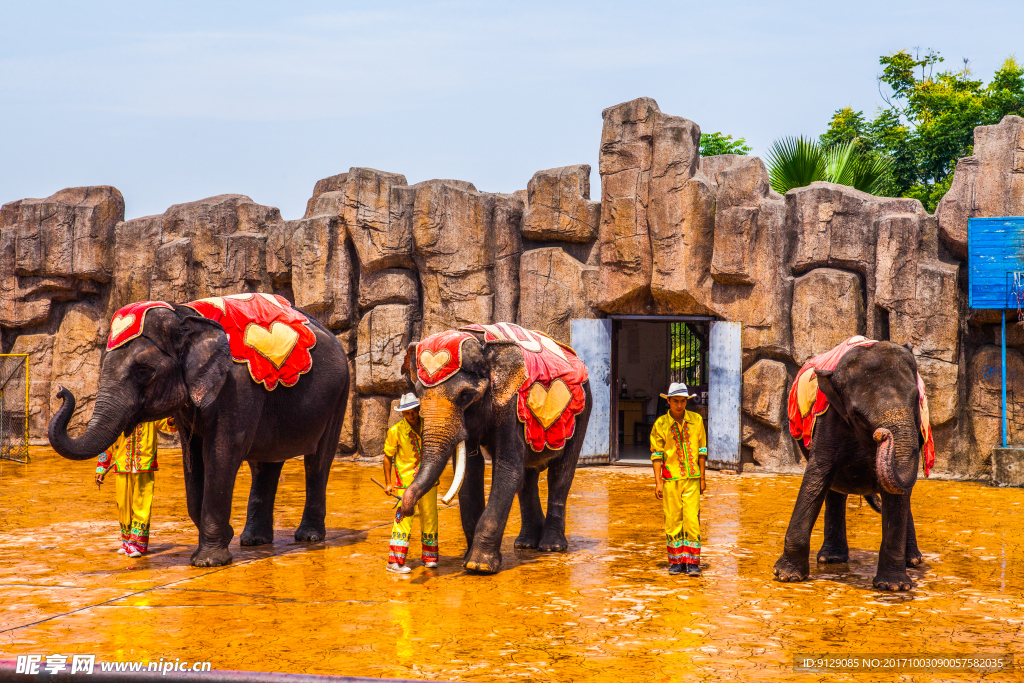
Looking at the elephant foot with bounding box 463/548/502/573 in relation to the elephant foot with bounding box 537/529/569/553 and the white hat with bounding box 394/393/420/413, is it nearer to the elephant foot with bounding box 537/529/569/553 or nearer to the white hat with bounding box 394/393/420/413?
the elephant foot with bounding box 537/529/569/553

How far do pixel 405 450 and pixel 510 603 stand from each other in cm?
144

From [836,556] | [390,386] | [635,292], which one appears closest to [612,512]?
[836,556]

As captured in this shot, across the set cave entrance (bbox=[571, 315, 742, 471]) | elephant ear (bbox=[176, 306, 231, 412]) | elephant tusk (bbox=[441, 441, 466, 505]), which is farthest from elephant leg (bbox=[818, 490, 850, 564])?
cave entrance (bbox=[571, 315, 742, 471])

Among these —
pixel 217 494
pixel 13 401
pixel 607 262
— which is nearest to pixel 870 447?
pixel 217 494

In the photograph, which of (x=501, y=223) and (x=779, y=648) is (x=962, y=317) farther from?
(x=779, y=648)

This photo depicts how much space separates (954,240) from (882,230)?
805mm

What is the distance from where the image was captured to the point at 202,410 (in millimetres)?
6680

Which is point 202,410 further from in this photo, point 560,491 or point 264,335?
point 560,491

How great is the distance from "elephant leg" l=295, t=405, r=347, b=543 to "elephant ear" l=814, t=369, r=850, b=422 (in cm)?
380

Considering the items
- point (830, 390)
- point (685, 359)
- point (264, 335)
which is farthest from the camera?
point (685, 359)

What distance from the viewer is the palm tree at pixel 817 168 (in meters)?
14.9

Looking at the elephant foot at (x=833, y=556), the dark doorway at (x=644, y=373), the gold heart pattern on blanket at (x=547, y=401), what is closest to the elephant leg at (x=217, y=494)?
the gold heart pattern on blanket at (x=547, y=401)

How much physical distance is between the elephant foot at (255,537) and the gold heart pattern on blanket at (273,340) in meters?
1.34

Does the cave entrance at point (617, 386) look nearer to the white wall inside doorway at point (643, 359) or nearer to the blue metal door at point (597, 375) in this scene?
the blue metal door at point (597, 375)
